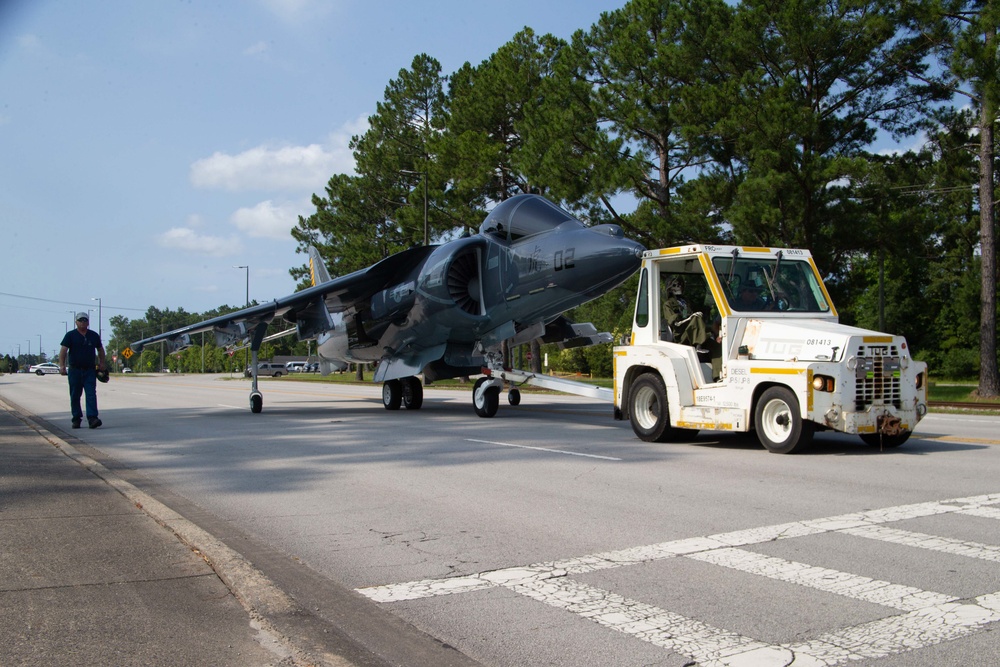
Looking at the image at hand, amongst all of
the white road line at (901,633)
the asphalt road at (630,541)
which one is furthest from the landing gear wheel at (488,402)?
the white road line at (901,633)

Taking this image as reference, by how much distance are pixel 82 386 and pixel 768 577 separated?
567 inches

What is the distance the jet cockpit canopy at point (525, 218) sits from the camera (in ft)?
52.0

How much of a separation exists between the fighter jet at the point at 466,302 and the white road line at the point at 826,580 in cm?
884

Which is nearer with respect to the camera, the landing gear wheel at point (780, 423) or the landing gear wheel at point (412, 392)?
the landing gear wheel at point (780, 423)

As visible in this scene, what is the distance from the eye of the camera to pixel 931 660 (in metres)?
3.66

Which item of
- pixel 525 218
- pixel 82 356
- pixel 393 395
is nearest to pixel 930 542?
pixel 525 218

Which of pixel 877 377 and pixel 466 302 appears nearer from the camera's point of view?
pixel 877 377

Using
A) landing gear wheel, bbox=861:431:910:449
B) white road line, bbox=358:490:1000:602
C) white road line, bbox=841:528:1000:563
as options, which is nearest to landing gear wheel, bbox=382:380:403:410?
landing gear wheel, bbox=861:431:910:449

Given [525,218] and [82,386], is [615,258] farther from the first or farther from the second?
[82,386]

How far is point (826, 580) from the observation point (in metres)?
4.87

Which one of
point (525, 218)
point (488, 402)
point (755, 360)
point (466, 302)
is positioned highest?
point (525, 218)

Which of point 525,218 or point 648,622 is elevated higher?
point 525,218

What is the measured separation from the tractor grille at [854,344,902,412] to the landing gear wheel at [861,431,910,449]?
20.5 inches

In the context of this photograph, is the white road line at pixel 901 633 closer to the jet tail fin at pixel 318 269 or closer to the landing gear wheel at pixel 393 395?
the landing gear wheel at pixel 393 395
